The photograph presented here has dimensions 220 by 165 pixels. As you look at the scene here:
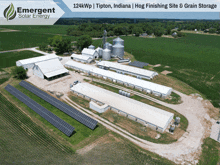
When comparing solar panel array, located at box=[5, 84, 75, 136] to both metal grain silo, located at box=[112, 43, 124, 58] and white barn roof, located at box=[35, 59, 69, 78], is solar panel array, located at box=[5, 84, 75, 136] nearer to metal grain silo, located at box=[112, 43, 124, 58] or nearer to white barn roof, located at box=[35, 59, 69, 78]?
white barn roof, located at box=[35, 59, 69, 78]

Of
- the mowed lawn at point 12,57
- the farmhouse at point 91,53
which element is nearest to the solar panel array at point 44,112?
the mowed lawn at point 12,57

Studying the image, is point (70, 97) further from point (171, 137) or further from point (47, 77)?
point (171, 137)

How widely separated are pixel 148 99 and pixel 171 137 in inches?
682

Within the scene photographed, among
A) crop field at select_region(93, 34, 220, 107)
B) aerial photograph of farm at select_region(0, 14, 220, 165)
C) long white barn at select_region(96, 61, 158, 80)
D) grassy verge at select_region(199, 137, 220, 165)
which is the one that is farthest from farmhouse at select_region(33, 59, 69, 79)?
grassy verge at select_region(199, 137, 220, 165)

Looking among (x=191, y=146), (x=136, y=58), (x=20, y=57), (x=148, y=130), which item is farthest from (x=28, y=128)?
(x=136, y=58)

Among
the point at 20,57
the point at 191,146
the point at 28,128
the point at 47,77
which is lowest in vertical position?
the point at 191,146

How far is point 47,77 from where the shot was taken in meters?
60.9

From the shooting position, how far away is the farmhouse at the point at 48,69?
6297cm

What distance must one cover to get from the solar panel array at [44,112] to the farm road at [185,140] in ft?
27.5

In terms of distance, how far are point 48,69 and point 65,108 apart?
28.0 metres

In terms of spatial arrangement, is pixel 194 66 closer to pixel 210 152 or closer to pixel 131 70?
pixel 131 70

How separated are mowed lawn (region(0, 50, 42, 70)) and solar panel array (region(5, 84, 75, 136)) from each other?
32.1 meters

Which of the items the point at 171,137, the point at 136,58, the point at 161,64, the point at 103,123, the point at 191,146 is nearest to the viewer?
the point at 191,146

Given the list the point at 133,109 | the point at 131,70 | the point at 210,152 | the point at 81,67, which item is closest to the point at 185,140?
the point at 210,152
